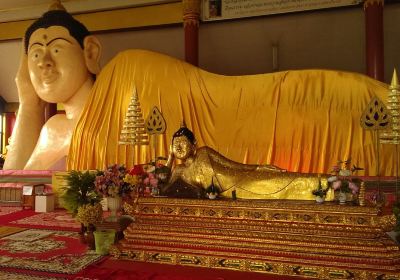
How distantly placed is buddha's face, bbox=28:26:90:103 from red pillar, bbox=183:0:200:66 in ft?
6.46

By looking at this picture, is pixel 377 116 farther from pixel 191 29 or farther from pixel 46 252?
pixel 191 29

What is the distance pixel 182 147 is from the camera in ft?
9.98

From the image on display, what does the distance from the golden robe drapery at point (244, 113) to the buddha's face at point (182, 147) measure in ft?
7.53

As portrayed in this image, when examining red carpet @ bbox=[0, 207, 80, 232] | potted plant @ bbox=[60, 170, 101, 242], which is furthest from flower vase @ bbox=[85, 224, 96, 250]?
red carpet @ bbox=[0, 207, 80, 232]

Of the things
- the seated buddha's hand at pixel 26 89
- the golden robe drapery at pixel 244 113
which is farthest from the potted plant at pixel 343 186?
the seated buddha's hand at pixel 26 89

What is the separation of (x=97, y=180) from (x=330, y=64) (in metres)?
5.11

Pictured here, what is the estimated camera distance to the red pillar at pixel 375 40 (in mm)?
5828

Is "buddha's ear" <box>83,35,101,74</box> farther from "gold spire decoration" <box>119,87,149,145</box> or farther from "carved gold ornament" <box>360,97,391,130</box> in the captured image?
"carved gold ornament" <box>360,97,391,130</box>

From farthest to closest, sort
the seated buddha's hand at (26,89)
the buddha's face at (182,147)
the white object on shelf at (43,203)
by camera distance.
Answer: the seated buddha's hand at (26,89) → the white object on shelf at (43,203) → the buddha's face at (182,147)

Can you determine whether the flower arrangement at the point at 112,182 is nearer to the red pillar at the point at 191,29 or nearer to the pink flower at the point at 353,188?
the pink flower at the point at 353,188

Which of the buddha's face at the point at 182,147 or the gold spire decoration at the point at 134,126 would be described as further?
the gold spire decoration at the point at 134,126

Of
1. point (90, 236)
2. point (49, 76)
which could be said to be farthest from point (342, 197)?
point (49, 76)

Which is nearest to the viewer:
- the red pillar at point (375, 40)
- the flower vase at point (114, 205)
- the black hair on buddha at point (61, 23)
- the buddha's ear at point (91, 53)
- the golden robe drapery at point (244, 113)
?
the flower vase at point (114, 205)

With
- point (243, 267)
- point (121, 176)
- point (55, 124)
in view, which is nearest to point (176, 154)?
point (121, 176)
